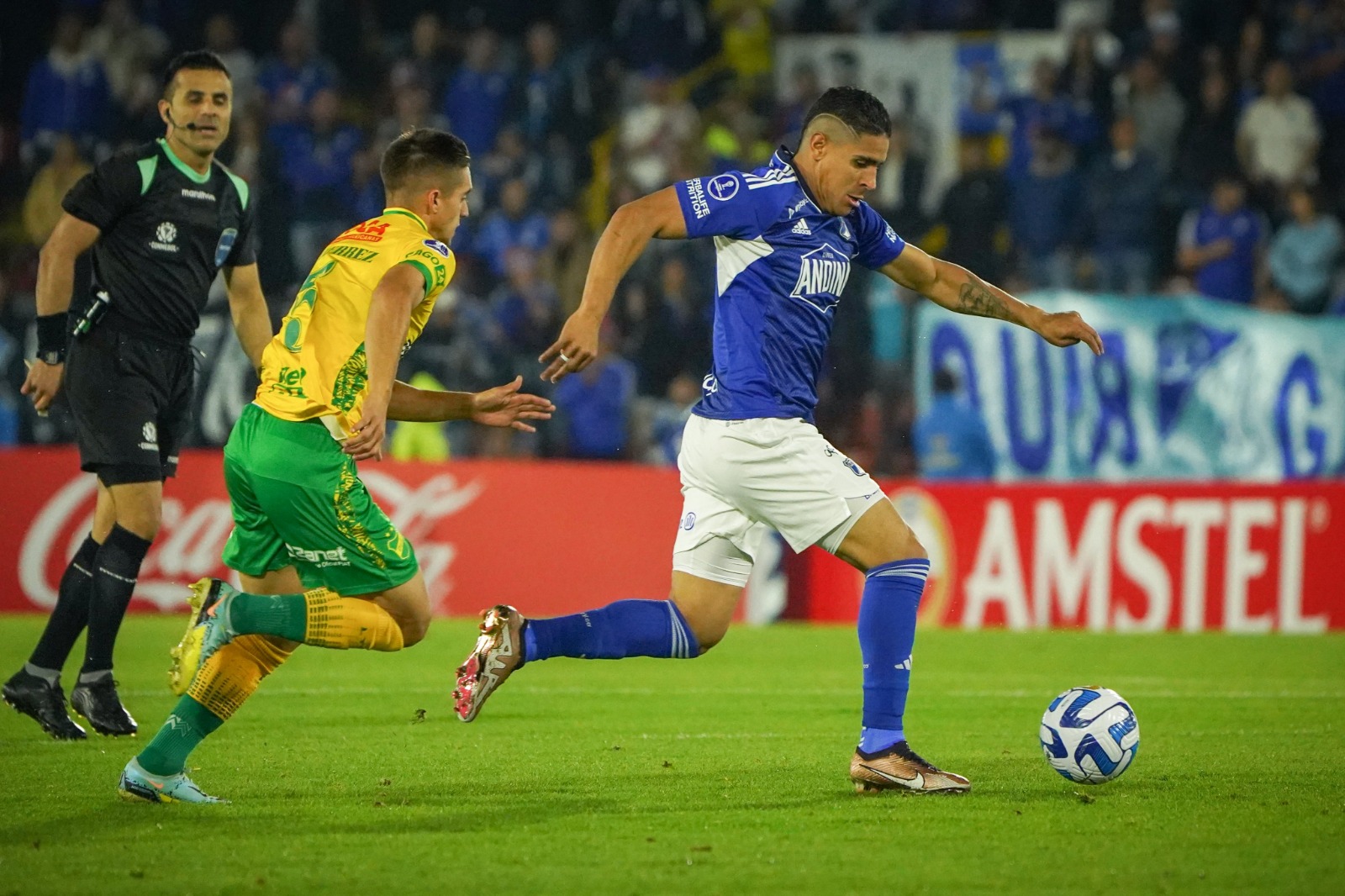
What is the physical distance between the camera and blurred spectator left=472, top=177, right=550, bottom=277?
1580cm

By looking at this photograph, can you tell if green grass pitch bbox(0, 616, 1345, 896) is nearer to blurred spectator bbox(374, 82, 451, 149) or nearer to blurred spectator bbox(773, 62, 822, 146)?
blurred spectator bbox(773, 62, 822, 146)

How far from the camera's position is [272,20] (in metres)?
17.9

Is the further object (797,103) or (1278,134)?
(797,103)

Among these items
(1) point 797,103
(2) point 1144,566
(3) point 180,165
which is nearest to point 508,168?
(1) point 797,103

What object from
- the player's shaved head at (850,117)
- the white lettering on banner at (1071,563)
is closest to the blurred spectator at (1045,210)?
the white lettering on banner at (1071,563)

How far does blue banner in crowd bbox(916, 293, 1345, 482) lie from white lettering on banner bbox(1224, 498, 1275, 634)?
1.59 meters

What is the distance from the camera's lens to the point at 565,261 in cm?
1562

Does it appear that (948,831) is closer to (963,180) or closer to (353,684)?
(353,684)

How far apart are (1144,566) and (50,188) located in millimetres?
10137

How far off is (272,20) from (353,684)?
10.9 meters

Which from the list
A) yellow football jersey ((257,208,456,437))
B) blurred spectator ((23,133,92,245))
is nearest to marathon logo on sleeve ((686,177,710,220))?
yellow football jersey ((257,208,456,437))

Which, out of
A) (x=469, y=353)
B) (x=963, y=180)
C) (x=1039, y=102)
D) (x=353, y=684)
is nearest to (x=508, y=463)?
(x=469, y=353)

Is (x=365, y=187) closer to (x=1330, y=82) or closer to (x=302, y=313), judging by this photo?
(x=1330, y=82)

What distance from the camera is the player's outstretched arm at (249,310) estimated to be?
6.70 metres
